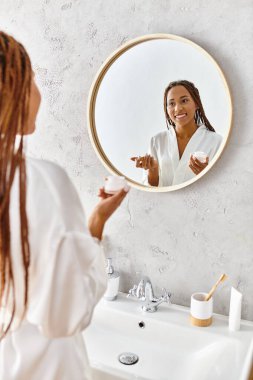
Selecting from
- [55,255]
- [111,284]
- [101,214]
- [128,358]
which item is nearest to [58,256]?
[55,255]

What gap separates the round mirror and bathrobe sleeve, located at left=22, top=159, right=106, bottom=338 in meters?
0.71

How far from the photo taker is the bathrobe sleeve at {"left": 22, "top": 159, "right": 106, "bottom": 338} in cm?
73

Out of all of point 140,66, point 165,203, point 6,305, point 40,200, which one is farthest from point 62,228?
point 140,66

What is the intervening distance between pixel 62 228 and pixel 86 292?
0.14 m

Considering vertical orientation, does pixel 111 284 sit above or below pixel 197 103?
below

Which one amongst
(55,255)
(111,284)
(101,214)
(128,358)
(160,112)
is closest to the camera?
(55,255)

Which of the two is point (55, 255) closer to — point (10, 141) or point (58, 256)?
point (58, 256)

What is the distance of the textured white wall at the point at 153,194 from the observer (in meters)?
1.31

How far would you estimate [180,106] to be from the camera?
1381mm

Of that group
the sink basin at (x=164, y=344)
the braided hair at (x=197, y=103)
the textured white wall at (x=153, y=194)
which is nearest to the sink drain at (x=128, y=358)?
the sink basin at (x=164, y=344)

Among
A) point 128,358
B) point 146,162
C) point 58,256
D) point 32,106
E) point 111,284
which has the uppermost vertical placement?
point 32,106

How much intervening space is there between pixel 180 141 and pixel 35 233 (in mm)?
796

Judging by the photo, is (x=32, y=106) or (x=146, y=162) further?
(x=146, y=162)

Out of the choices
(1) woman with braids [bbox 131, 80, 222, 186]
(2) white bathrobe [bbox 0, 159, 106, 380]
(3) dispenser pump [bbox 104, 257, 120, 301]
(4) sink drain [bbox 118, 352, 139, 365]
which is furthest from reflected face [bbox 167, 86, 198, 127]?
(4) sink drain [bbox 118, 352, 139, 365]
